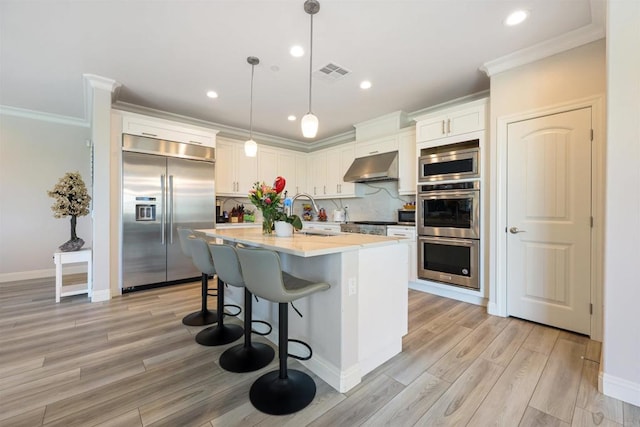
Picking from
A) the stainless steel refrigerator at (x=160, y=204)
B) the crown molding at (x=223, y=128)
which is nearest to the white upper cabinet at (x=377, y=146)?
the crown molding at (x=223, y=128)

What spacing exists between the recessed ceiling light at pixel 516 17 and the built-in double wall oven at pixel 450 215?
1.22 metres

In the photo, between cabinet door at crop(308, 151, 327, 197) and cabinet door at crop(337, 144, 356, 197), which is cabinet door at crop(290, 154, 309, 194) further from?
cabinet door at crop(337, 144, 356, 197)

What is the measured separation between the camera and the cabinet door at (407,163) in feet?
13.2

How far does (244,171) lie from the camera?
5.02 metres

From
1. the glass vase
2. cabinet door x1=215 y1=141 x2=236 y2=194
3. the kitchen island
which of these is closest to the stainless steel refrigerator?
cabinet door x1=215 y1=141 x2=236 y2=194

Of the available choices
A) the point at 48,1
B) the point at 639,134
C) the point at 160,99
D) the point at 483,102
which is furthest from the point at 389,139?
the point at 48,1

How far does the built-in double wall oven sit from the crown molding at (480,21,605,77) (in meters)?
0.81

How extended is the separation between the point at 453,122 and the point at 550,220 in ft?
4.97

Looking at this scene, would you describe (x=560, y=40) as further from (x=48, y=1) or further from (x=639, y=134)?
(x=48, y=1)

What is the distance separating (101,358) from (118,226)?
6.63ft

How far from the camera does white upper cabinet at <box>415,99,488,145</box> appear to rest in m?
3.12

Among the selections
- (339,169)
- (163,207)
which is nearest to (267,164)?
(339,169)

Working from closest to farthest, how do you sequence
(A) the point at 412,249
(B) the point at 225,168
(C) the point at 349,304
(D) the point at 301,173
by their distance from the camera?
(C) the point at 349,304 < (A) the point at 412,249 < (B) the point at 225,168 < (D) the point at 301,173

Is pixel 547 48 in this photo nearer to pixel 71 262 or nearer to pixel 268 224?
pixel 268 224
